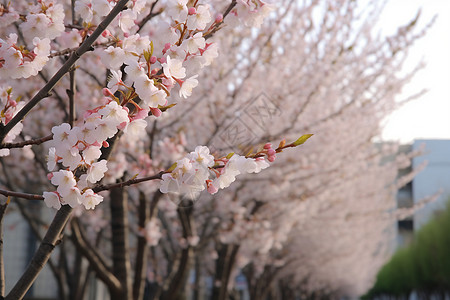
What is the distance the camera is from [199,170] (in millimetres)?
2012

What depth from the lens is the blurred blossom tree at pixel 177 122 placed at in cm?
205

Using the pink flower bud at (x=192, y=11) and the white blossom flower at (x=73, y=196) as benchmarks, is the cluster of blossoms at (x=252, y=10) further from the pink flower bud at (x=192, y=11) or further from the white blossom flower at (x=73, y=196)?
the white blossom flower at (x=73, y=196)

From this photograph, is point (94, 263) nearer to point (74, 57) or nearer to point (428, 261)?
point (74, 57)

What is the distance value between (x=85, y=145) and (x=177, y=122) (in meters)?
5.34

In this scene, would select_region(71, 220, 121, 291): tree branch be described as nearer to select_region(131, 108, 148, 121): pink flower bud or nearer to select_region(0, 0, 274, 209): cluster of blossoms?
select_region(0, 0, 274, 209): cluster of blossoms

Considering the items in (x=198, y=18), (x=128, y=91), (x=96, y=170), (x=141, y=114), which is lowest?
(x=96, y=170)

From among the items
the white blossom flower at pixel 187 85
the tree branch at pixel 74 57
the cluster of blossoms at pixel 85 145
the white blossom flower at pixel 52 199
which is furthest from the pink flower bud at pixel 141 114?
the white blossom flower at pixel 52 199

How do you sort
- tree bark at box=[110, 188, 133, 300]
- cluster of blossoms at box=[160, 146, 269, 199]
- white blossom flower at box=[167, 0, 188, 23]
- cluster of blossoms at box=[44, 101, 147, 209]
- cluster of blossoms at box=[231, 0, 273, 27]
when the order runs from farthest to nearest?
1. tree bark at box=[110, 188, 133, 300]
2. cluster of blossoms at box=[231, 0, 273, 27]
3. white blossom flower at box=[167, 0, 188, 23]
4. cluster of blossoms at box=[160, 146, 269, 199]
5. cluster of blossoms at box=[44, 101, 147, 209]

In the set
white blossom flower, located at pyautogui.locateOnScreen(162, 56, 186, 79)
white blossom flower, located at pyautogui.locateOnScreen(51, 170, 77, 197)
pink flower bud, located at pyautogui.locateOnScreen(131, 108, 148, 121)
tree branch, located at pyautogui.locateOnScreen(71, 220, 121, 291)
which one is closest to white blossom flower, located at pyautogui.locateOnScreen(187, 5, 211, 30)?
white blossom flower, located at pyautogui.locateOnScreen(162, 56, 186, 79)

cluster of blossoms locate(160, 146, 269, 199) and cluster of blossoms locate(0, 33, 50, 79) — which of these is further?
cluster of blossoms locate(0, 33, 50, 79)

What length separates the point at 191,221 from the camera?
703cm

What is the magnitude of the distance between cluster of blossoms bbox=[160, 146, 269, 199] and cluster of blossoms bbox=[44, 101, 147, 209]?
8.4 inches

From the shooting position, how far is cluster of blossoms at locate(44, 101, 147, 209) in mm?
1896

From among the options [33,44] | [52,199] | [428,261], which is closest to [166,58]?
[33,44]
